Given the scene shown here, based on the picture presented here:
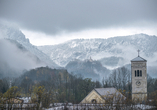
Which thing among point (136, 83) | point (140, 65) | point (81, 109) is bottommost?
point (81, 109)

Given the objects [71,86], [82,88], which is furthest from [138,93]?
[71,86]

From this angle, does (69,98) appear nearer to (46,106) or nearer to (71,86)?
(71,86)

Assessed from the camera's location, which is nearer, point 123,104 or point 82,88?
point 123,104

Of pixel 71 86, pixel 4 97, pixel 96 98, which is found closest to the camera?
pixel 4 97

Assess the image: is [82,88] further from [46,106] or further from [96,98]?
[46,106]

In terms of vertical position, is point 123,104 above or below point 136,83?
below

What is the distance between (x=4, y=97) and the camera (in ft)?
216

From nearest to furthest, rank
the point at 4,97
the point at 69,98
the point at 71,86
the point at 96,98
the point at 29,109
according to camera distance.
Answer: the point at 29,109, the point at 4,97, the point at 96,98, the point at 69,98, the point at 71,86

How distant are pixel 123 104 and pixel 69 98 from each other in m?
61.7

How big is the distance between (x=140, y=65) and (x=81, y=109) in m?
22.8

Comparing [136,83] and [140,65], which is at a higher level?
[140,65]

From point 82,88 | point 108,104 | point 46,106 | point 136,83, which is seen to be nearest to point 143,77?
point 136,83

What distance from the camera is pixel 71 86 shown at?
498ft

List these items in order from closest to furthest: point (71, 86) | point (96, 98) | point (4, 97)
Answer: point (4, 97) < point (96, 98) < point (71, 86)
